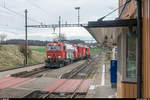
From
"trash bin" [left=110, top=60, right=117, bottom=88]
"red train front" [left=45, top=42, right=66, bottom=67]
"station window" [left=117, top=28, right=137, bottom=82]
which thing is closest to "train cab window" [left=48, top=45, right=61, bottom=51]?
"red train front" [left=45, top=42, right=66, bottom=67]

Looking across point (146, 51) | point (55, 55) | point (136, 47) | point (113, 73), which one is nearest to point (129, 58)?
point (136, 47)

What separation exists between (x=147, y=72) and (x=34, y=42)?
Answer: 79.8m

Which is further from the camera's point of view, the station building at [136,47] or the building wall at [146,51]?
the station building at [136,47]

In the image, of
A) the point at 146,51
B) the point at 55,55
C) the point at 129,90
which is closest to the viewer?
the point at 146,51

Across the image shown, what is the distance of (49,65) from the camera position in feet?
78.3

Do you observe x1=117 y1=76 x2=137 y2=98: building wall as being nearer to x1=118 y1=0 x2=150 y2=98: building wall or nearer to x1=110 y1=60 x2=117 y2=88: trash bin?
x1=118 y1=0 x2=150 y2=98: building wall

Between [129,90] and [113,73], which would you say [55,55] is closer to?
[113,73]

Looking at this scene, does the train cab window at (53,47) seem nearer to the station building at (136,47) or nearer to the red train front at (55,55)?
the red train front at (55,55)

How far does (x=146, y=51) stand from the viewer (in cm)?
394

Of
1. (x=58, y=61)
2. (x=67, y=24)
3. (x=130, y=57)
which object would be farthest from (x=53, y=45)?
(x=130, y=57)

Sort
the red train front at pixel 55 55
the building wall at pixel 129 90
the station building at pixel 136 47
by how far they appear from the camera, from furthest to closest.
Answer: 1. the red train front at pixel 55 55
2. the building wall at pixel 129 90
3. the station building at pixel 136 47

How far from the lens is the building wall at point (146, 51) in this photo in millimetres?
3787

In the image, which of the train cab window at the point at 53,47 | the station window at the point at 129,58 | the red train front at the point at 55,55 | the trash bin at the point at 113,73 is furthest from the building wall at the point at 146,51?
the train cab window at the point at 53,47

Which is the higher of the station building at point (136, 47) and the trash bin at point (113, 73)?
the station building at point (136, 47)
